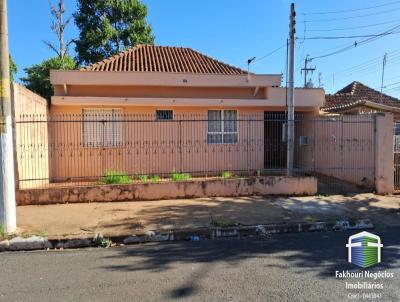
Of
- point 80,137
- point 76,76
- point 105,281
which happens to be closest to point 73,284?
point 105,281

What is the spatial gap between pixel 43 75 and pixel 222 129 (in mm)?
13922

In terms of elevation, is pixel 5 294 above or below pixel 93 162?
below

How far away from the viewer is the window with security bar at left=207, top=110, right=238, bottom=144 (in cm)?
1380

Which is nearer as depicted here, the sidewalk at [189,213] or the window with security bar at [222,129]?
the sidewalk at [189,213]

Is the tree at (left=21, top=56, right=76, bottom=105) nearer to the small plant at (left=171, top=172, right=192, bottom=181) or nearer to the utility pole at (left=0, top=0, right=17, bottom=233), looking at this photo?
the small plant at (left=171, top=172, right=192, bottom=181)

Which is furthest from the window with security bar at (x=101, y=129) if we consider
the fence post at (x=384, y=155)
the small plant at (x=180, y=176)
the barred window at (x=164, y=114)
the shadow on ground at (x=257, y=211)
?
the fence post at (x=384, y=155)

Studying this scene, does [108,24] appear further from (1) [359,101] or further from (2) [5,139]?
(2) [5,139]

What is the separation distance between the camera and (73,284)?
15.1 ft

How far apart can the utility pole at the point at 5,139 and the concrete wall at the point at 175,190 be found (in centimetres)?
267

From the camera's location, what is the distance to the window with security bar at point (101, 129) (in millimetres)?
12586

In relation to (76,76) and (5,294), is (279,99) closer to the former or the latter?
(76,76)

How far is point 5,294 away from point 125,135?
351 inches

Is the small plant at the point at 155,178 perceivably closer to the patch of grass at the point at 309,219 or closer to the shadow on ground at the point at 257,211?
the shadow on ground at the point at 257,211

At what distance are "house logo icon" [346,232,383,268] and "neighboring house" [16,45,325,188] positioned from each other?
6149 millimetres
